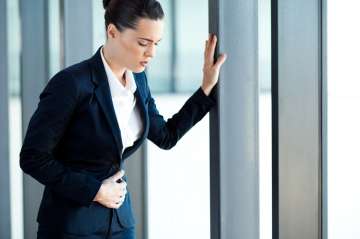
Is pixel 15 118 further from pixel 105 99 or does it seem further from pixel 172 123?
pixel 105 99

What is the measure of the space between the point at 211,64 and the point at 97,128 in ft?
1.15

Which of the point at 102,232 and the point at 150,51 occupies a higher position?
the point at 150,51

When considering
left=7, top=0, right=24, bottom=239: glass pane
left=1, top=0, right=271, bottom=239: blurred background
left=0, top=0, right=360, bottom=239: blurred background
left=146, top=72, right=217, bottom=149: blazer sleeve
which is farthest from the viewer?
left=7, top=0, right=24, bottom=239: glass pane

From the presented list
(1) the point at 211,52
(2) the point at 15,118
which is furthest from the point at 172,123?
(2) the point at 15,118

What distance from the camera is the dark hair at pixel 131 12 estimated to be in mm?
1286

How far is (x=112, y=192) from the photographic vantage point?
1.36 metres

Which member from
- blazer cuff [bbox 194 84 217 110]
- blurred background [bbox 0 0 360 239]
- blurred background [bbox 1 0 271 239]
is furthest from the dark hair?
blurred background [bbox 1 0 271 239]

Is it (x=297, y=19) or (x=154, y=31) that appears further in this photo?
(x=297, y=19)

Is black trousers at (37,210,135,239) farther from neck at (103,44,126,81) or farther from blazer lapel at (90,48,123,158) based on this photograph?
neck at (103,44,126,81)

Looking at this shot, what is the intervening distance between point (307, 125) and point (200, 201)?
1.15 metres

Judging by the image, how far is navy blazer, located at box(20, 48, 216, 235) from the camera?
127cm
